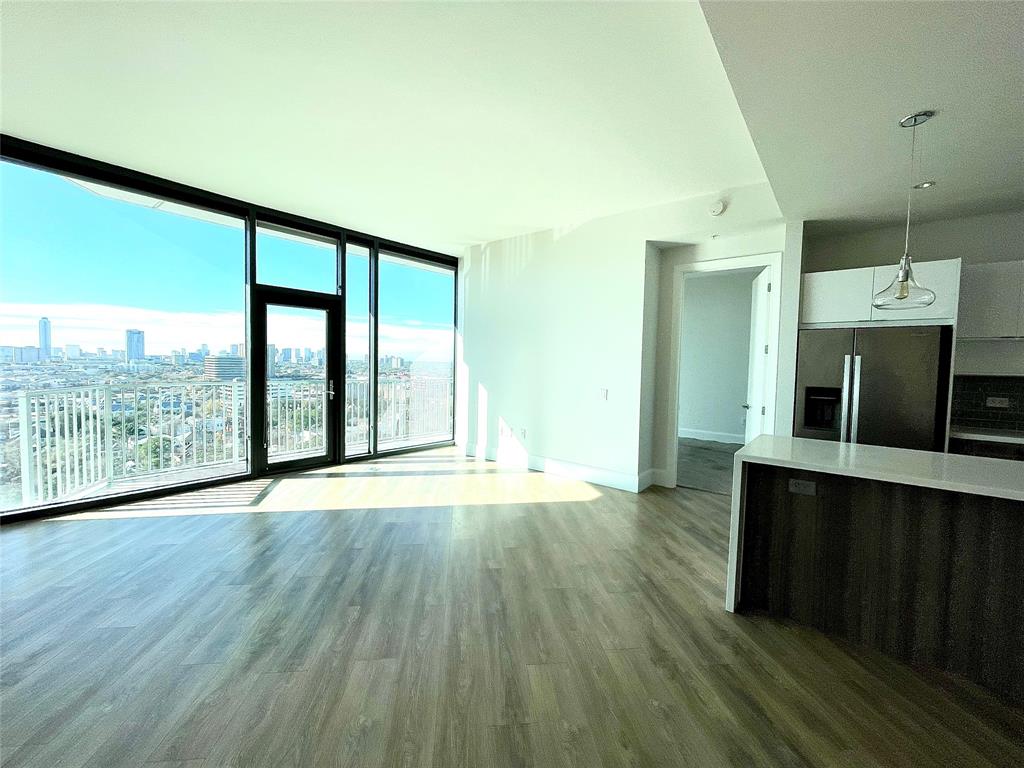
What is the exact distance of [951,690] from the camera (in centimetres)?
180

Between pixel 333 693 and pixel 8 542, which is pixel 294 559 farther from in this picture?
pixel 8 542

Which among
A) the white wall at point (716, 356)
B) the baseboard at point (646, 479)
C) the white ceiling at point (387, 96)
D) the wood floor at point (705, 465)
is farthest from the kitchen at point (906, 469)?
the white wall at point (716, 356)

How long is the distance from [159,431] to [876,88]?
589 centimetres

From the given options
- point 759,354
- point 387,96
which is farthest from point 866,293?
point 387,96

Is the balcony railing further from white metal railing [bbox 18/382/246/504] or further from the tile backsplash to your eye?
the tile backsplash

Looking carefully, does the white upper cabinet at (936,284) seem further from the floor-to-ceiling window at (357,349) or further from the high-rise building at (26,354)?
the high-rise building at (26,354)

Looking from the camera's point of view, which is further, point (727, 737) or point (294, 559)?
point (294, 559)

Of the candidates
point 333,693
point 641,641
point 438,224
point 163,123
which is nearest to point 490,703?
point 333,693

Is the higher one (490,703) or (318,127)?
(318,127)

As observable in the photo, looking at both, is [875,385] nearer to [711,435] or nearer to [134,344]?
[711,435]

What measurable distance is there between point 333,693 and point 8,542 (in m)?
3.18

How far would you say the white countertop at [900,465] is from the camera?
5.82 feet

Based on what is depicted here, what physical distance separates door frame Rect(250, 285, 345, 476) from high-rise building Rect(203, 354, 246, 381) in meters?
0.12

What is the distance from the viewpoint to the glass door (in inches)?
190
